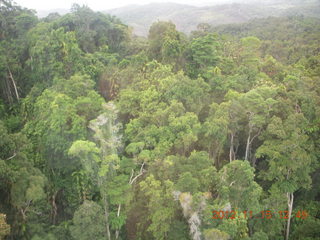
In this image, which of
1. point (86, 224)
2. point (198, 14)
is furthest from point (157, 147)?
→ point (198, 14)

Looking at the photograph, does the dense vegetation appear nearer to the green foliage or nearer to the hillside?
the green foliage

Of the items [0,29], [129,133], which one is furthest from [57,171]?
[0,29]

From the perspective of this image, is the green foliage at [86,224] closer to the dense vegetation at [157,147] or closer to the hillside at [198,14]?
the dense vegetation at [157,147]

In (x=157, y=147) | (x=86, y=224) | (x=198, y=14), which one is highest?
(x=198, y=14)

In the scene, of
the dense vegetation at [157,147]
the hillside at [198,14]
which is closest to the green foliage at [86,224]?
the dense vegetation at [157,147]

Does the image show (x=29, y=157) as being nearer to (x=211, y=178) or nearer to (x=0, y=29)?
(x=211, y=178)

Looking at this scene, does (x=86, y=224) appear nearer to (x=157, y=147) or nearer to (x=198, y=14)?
(x=157, y=147)

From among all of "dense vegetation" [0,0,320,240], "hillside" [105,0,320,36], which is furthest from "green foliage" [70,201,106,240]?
"hillside" [105,0,320,36]
